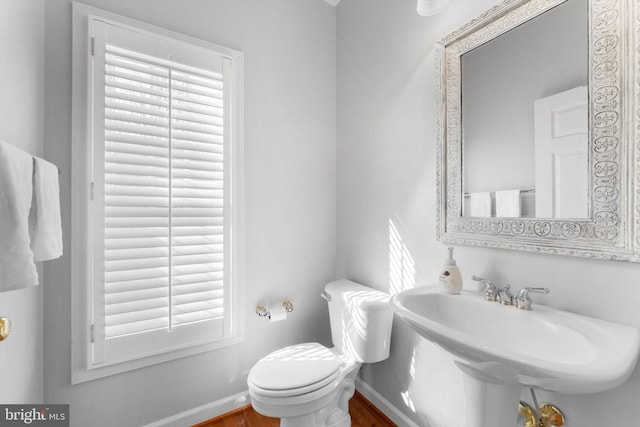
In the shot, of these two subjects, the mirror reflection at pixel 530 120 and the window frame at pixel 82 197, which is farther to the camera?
the window frame at pixel 82 197

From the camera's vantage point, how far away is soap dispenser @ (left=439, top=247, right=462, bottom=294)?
1.10 metres

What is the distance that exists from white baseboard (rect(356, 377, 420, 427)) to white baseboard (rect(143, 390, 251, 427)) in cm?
71

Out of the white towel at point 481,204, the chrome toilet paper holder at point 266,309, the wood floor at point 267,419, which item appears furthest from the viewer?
the chrome toilet paper holder at point 266,309

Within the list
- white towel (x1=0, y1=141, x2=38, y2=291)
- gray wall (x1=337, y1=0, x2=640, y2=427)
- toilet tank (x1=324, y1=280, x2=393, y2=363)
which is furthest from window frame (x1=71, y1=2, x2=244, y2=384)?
gray wall (x1=337, y1=0, x2=640, y2=427)

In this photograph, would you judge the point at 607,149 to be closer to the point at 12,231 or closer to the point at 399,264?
the point at 399,264

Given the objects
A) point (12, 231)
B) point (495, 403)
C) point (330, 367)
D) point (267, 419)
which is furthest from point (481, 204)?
point (267, 419)

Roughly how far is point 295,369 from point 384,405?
0.67m

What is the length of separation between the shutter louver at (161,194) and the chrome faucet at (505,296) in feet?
4.40

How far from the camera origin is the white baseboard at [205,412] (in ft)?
4.90

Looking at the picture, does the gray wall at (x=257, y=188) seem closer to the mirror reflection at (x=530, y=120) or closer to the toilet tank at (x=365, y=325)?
the toilet tank at (x=365, y=325)

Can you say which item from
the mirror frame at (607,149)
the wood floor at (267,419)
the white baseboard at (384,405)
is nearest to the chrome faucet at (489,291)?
the mirror frame at (607,149)

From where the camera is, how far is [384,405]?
1622 millimetres

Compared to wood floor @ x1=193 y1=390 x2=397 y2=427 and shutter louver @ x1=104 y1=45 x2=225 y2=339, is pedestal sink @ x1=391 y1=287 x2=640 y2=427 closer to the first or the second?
wood floor @ x1=193 y1=390 x2=397 y2=427

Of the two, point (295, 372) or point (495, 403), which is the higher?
point (495, 403)
